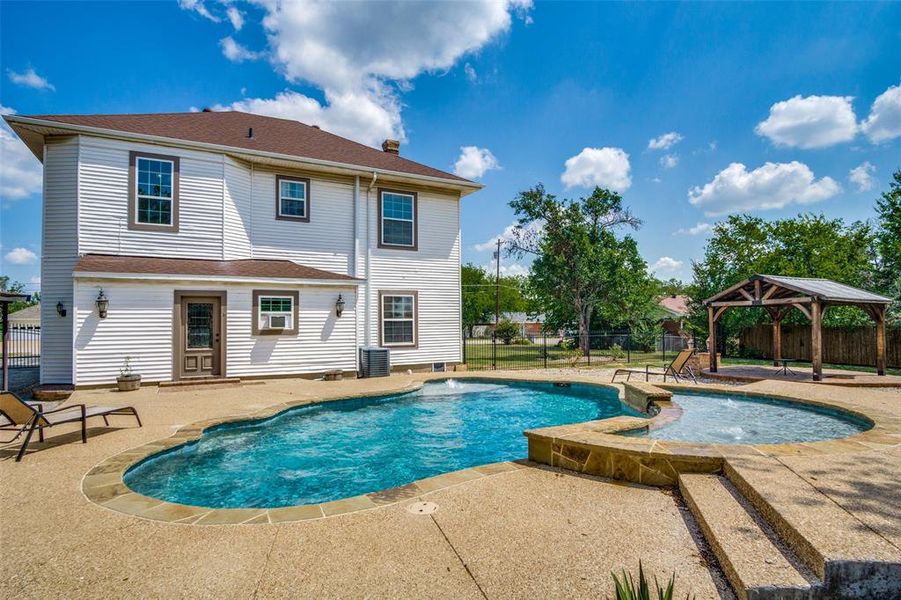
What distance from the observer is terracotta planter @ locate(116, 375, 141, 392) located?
9.77 m

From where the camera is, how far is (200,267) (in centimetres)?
1108

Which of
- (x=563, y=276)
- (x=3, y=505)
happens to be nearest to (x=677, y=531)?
(x=3, y=505)

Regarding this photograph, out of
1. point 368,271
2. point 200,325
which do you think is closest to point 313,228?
point 368,271

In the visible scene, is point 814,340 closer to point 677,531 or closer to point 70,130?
point 677,531

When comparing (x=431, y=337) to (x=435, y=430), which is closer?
(x=435, y=430)

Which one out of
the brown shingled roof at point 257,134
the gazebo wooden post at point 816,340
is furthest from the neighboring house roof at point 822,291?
the brown shingled roof at point 257,134

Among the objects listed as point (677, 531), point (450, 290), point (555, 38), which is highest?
point (555, 38)

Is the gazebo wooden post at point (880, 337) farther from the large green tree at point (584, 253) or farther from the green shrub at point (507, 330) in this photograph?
the green shrub at point (507, 330)

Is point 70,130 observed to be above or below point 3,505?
above

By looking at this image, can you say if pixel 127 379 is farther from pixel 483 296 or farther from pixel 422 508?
pixel 483 296

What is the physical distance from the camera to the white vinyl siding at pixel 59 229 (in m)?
10.5

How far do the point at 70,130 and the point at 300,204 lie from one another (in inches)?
217

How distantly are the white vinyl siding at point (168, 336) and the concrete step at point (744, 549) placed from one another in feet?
33.9

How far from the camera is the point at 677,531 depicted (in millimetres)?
3246
